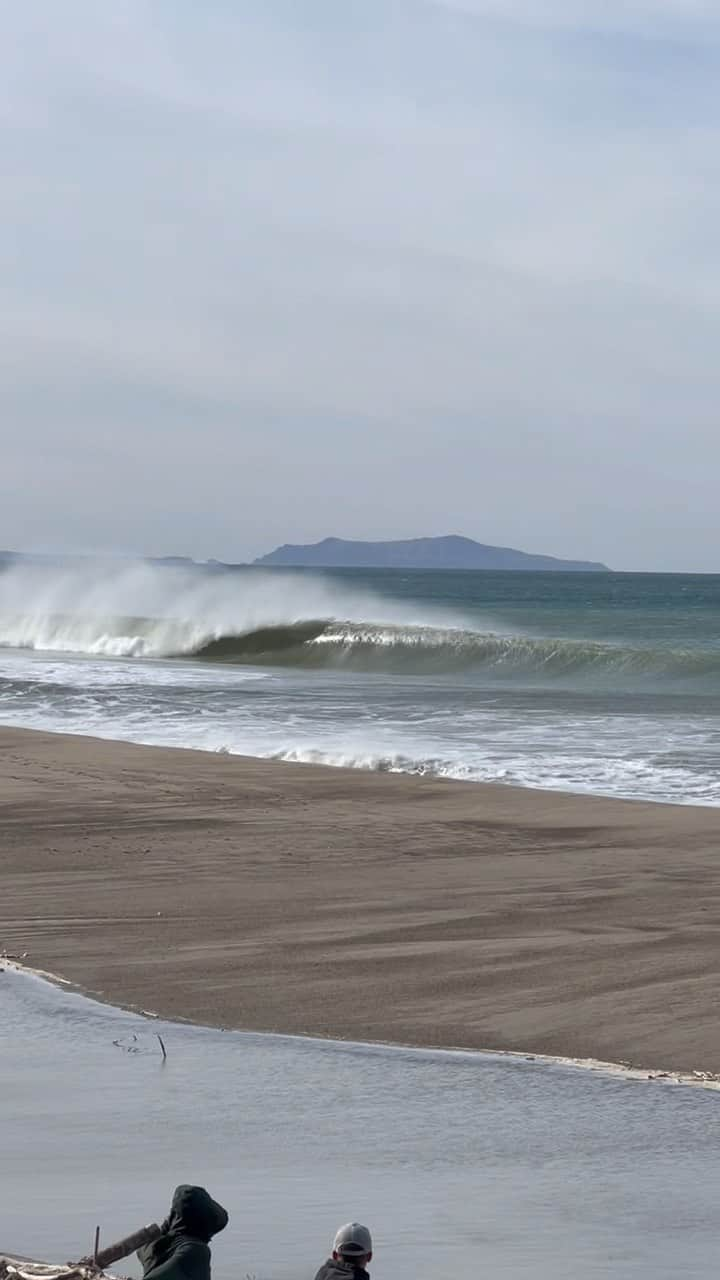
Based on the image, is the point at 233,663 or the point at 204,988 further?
the point at 233,663

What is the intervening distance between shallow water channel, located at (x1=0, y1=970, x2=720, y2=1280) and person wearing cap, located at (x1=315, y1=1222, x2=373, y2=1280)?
101 cm

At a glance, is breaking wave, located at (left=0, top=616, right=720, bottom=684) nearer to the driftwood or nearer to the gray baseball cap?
the driftwood

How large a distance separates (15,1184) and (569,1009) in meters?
3.40

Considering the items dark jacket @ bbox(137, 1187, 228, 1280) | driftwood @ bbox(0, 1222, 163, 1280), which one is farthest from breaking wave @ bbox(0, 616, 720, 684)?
dark jacket @ bbox(137, 1187, 228, 1280)

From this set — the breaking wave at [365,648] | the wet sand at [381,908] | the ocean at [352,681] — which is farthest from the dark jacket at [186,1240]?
the breaking wave at [365,648]

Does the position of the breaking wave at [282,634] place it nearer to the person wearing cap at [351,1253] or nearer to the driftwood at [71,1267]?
the driftwood at [71,1267]

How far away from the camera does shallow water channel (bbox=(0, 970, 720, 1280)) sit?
5387mm

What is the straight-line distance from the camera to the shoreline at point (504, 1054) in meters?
7.29

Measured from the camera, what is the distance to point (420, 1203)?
5.79m

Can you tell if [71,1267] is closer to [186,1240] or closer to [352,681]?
[186,1240]

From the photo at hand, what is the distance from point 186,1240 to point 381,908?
6.55 meters

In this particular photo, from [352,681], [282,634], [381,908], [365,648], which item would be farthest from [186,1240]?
[282,634]

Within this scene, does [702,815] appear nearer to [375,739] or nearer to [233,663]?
[375,739]

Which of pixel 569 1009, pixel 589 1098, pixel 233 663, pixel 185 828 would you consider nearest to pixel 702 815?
pixel 185 828
